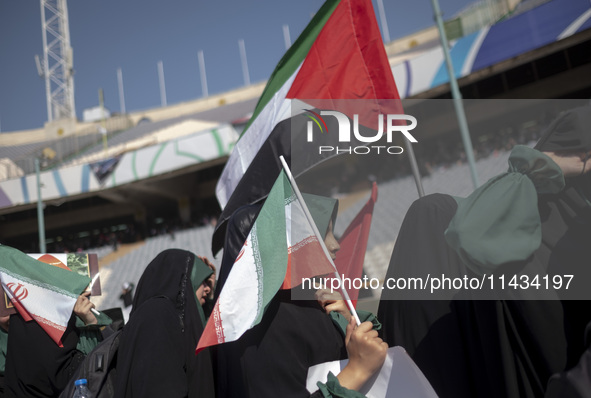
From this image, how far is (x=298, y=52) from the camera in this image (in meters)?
2.85

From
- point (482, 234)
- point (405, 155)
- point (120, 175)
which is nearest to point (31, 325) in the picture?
point (405, 155)

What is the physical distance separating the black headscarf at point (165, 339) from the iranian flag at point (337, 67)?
860 millimetres

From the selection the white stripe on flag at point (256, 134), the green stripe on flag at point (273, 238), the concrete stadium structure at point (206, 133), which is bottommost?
the green stripe on flag at point (273, 238)

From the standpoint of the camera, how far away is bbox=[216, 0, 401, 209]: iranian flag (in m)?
2.47

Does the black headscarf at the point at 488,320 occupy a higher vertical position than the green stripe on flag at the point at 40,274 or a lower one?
lower

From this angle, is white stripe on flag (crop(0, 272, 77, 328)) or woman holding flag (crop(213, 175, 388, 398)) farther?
white stripe on flag (crop(0, 272, 77, 328))

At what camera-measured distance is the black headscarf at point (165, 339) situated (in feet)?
6.77

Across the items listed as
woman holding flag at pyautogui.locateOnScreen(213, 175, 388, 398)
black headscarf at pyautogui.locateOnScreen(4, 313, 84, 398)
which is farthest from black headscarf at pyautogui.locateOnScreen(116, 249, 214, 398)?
black headscarf at pyautogui.locateOnScreen(4, 313, 84, 398)

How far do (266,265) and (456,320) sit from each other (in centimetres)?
72

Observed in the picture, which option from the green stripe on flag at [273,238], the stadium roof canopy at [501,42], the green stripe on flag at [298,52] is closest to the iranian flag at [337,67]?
the green stripe on flag at [298,52]

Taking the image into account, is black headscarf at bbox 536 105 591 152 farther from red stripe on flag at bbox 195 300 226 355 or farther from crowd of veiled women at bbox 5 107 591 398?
red stripe on flag at bbox 195 300 226 355

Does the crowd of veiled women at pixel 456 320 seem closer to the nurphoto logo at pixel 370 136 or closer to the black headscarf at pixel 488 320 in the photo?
the black headscarf at pixel 488 320

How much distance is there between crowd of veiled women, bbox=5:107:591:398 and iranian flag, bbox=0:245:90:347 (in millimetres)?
966

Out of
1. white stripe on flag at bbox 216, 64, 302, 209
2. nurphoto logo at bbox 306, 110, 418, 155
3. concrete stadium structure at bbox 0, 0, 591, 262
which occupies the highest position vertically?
concrete stadium structure at bbox 0, 0, 591, 262
